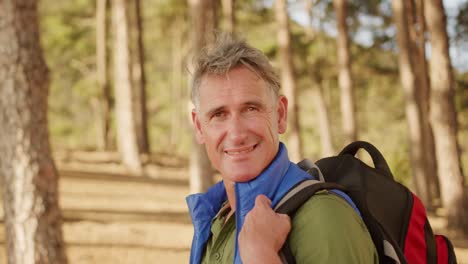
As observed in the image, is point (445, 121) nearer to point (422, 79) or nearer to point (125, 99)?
point (422, 79)

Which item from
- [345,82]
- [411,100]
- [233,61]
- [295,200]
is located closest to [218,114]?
[233,61]

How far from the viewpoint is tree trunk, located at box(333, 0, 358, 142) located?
16594 millimetres

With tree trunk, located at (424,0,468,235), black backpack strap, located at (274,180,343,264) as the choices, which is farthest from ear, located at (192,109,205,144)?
tree trunk, located at (424,0,468,235)

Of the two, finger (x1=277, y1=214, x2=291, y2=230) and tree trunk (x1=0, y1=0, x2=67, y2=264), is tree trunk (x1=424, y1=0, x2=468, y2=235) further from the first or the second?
finger (x1=277, y1=214, x2=291, y2=230)

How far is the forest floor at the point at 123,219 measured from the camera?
29.1 feet

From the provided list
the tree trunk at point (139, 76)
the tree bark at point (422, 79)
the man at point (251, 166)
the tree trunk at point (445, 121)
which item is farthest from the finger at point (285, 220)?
Result: the tree trunk at point (139, 76)

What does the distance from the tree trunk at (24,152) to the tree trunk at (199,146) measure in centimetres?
451

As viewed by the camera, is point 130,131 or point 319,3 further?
point 319,3

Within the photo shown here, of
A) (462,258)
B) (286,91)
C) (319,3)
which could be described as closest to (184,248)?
(462,258)

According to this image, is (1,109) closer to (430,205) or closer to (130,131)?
(130,131)

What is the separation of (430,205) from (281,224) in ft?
50.3

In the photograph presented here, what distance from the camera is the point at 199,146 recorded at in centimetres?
1050

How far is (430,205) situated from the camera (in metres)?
16.2

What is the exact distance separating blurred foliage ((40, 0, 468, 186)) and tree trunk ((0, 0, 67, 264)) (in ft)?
35.6
